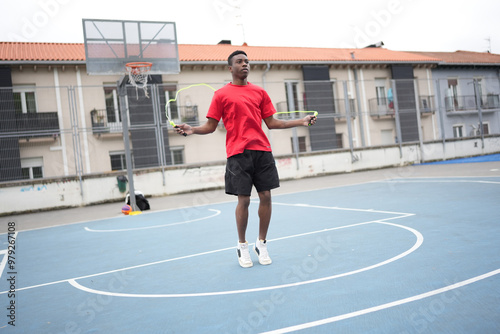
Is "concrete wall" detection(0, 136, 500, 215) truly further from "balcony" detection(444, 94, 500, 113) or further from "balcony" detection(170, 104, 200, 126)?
"balcony" detection(444, 94, 500, 113)

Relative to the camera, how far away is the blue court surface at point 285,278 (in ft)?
6.98

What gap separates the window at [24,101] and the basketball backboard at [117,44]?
8.49 ft

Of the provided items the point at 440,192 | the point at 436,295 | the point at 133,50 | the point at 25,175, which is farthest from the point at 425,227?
the point at 25,175

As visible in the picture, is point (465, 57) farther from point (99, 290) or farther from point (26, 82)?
point (99, 290)

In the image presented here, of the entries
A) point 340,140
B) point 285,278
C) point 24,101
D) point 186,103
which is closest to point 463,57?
point 340,140

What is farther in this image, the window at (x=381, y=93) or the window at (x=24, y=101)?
the window at (x=381, y=93)

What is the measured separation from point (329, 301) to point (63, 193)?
10.6 meters

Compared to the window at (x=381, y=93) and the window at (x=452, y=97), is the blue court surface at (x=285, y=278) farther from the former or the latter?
the window at (x=452, y=97)

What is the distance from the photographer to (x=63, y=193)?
37.3 feet

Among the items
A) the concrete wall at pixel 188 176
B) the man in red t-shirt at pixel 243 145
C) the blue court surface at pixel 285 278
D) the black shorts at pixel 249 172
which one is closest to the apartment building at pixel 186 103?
A: the concrete wall at pixel 188 176

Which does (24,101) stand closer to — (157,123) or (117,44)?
(157,123)

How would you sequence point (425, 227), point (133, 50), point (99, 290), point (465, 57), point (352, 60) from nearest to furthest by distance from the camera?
point (99, 290) < point (425, 227) < point (133, 50) < point (352, 60) < point (465, 57)

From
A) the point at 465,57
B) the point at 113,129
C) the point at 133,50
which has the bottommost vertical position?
the point at 113,129

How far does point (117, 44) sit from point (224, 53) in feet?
36.7
